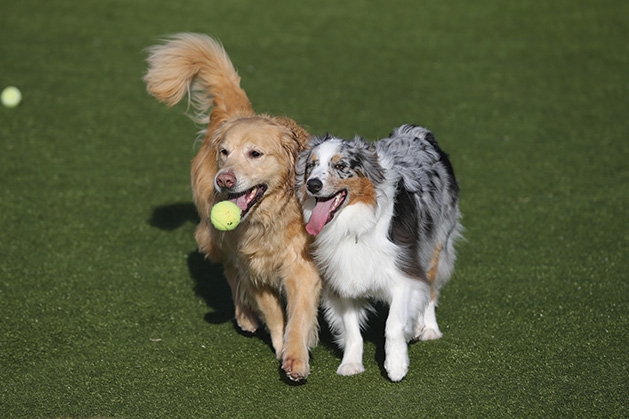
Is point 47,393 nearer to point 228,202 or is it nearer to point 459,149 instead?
point 228,202

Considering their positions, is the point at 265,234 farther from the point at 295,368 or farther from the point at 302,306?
the point at 295,368

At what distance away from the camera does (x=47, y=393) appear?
4.46m

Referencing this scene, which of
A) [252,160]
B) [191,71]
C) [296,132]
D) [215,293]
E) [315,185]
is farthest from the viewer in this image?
[215,293]

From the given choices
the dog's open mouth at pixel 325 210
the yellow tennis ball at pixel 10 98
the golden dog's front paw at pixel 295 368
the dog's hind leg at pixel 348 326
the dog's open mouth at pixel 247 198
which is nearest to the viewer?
the dog's open mouth at pixel 325 210

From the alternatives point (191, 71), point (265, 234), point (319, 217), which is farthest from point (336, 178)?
point (191, 71)

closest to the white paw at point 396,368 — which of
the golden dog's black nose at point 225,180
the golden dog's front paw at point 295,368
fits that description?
the golden dog's front paw at point 295,368

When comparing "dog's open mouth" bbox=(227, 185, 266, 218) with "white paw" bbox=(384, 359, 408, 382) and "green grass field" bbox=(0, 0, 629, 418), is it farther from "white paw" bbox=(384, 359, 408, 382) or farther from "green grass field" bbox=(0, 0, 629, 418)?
"white paw" bbox=(384, 359, 408, 382)

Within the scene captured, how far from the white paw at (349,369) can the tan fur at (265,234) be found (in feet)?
0.77

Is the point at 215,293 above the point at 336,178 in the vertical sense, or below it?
below

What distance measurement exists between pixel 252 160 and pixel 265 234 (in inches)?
18.3

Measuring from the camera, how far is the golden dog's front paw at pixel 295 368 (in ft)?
14.9

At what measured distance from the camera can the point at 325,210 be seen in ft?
Answer: 14.6

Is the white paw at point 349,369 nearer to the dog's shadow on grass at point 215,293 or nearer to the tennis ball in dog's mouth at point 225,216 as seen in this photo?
the dog's shadow on grass at point 215,293

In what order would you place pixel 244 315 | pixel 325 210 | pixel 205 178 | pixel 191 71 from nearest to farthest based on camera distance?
pixel 325 210 → pixel 205 178 → pixel 244 315 → pixel 191 71
